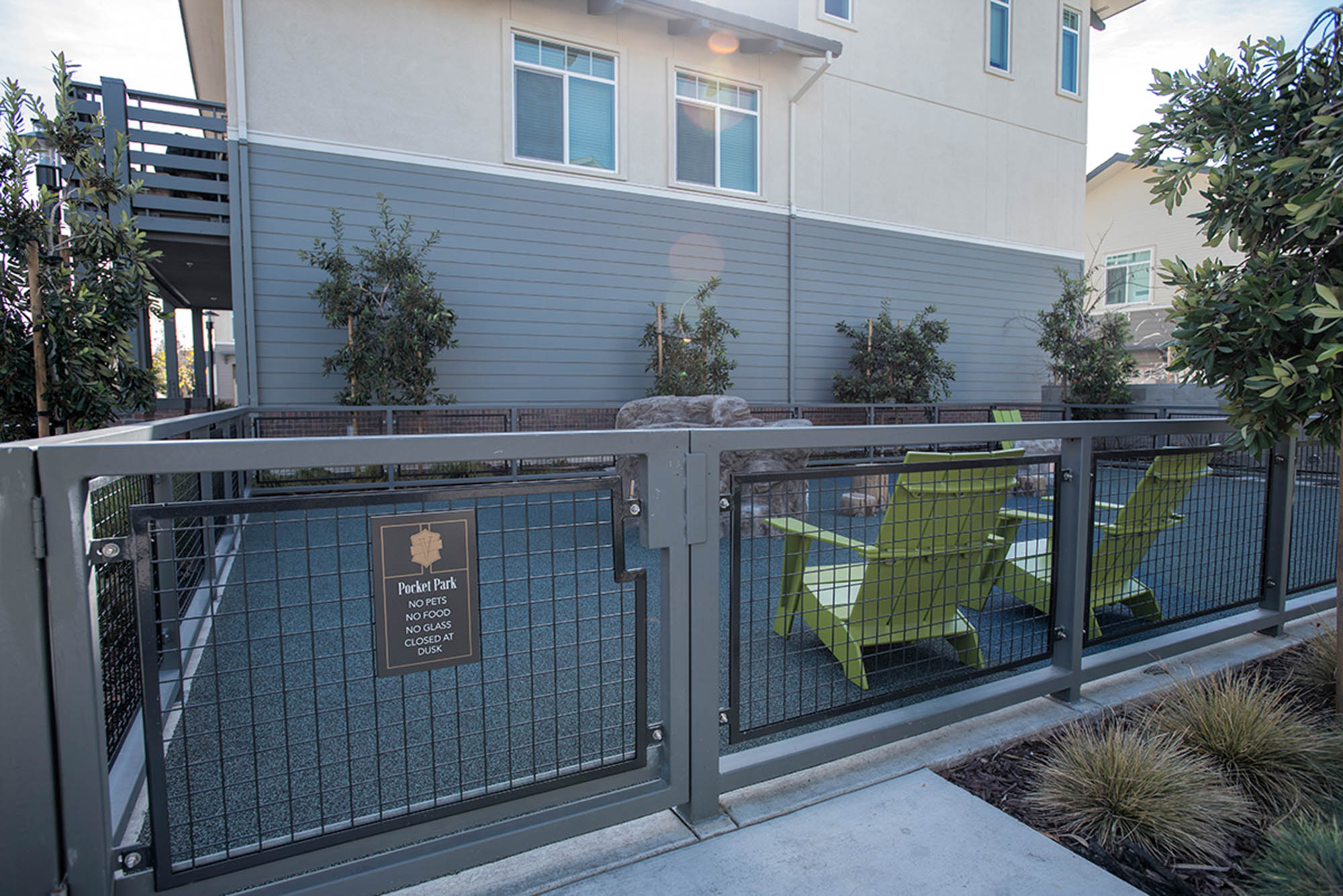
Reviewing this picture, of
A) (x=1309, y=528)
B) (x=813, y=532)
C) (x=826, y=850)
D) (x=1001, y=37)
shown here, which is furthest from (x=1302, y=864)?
(x=1001, y=37)

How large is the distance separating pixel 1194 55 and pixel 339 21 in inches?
371

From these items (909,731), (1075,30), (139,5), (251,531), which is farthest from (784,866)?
(1075,30)

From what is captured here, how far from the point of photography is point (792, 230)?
462 inches

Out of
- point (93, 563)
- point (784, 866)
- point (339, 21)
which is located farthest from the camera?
point (339, 21)

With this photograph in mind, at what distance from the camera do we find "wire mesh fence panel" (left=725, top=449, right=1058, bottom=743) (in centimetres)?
234

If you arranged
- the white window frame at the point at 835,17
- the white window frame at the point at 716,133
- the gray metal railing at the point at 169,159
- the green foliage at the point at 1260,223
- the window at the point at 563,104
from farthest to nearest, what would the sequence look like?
the white window frame at the point at 835,17 < the white window frame at the point at 716,133 < the window at the point at 563,104 < the gray metal railing at the point at 169,159 < the green foliage at the point at 1260,223

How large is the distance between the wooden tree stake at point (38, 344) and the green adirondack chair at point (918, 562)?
4471 mm

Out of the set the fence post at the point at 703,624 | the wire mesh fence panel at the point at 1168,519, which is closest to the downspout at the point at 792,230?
the wire mesh fence panel at the point at 1168,519

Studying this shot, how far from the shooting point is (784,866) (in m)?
1.85

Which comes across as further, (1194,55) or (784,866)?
(1194,55)

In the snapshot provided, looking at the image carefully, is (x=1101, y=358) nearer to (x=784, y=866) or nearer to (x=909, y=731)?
(x=909, y=731)

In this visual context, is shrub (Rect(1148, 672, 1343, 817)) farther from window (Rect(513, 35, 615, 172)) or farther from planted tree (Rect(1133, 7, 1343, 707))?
window (Rect(513, 35, 615, 172))

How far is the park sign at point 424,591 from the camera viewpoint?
5.34 feet

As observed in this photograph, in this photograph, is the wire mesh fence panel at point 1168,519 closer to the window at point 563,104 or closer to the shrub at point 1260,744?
the shrub at point 1260,744
